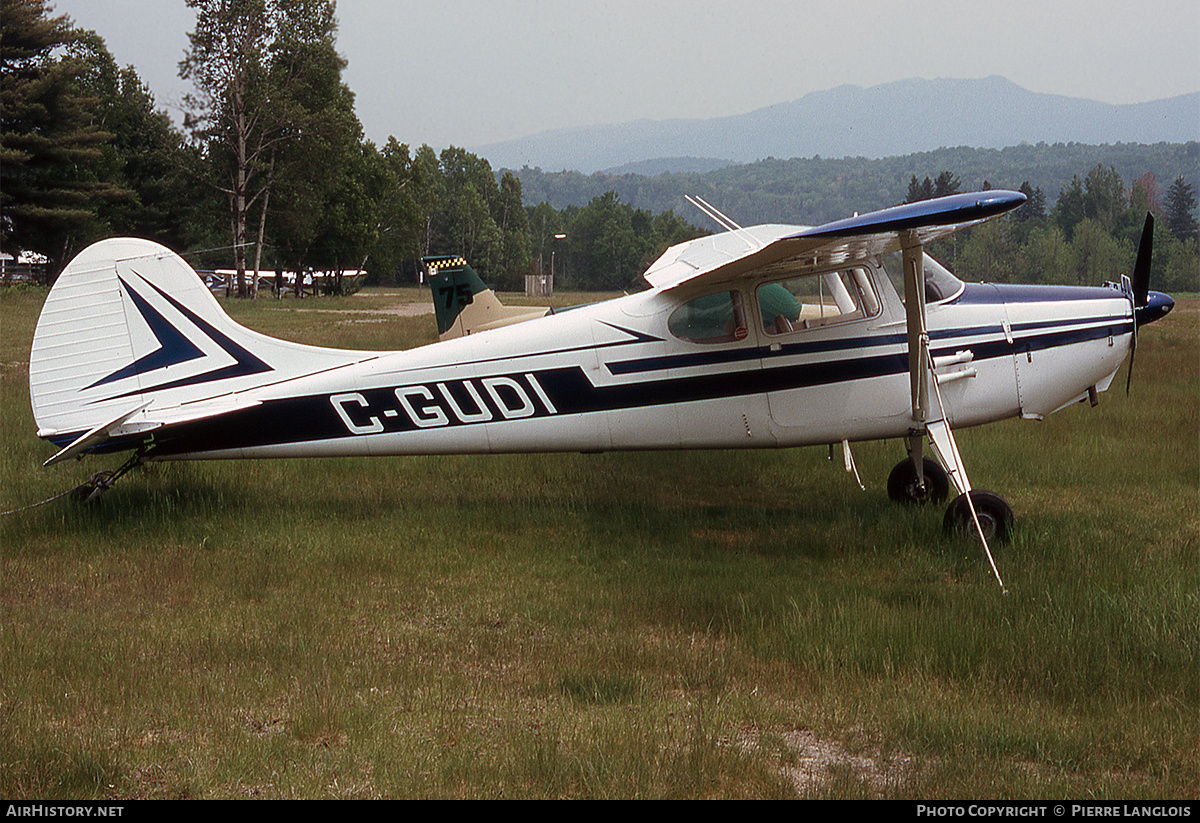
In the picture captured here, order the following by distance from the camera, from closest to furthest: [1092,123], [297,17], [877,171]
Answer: [297,17] → [877,171] → [1092,123]

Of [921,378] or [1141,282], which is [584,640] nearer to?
[921,378]

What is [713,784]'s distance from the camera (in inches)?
154

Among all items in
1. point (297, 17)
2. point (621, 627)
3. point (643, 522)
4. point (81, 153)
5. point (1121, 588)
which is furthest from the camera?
point (297, 17)

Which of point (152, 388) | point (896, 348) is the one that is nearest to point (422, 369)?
point (152, 388)

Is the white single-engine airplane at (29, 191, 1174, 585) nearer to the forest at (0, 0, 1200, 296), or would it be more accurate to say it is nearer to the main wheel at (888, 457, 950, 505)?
the main wheel at (888, 457, 950, 505)

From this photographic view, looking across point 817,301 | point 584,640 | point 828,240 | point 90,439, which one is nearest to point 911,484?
point 817,301

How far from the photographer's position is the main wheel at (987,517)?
728 centimetres

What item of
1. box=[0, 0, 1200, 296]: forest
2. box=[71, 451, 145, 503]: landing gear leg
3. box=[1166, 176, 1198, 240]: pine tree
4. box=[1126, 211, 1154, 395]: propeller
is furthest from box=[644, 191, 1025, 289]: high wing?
box=[1166, 176, 1198, 240]: pine tree

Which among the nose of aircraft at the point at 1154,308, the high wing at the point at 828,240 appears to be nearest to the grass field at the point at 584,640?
the nose of aircraft at the point at 1154,308

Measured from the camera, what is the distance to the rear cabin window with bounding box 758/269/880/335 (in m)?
7.88

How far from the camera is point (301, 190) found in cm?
4606

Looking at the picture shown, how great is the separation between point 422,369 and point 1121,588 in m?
5.40

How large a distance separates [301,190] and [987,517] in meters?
43.9
